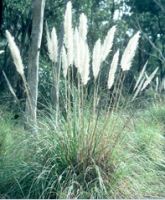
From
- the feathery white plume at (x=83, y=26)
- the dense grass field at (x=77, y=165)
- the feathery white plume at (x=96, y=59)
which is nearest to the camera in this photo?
the dense grass field at (x=77, y=165)

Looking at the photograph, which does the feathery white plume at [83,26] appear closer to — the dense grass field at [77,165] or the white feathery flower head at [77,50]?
the white feathery flower head at [77,50]

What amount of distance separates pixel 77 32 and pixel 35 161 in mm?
1532

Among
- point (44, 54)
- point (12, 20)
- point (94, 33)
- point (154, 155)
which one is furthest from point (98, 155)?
point (94, 33)

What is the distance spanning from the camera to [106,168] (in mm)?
5438

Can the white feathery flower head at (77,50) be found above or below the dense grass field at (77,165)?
above

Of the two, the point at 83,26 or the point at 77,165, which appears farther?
the point at 83,26

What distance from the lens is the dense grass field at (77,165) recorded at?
520 cm

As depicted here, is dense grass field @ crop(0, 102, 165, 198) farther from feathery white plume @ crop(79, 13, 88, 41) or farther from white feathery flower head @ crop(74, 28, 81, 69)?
feathery white plume @ crop(79, 13, 88, 41)

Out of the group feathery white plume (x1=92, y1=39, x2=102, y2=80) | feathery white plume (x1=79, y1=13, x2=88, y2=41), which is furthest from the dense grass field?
feathery white plume (x1=79, y1=13, x2=88, y2=41)

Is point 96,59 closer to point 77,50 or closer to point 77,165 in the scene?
point 77,50

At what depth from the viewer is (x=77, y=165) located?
17.6 feet

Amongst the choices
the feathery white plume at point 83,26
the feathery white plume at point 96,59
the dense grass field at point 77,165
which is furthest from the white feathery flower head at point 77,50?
the dense grass field at point 77,165

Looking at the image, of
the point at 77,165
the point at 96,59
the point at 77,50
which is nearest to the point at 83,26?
the point at 77,50

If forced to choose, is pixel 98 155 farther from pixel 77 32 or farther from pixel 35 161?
pixel 77 32
